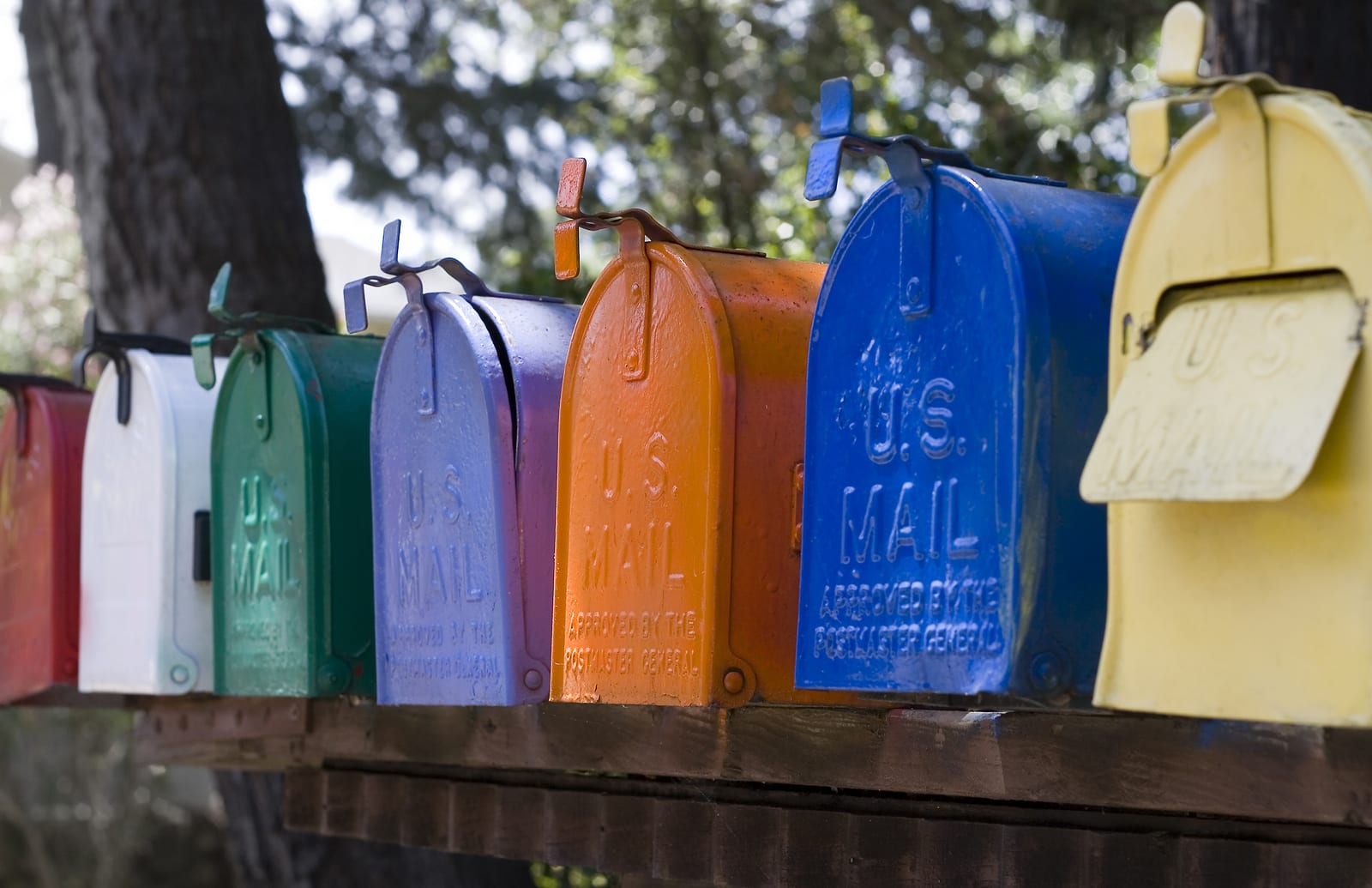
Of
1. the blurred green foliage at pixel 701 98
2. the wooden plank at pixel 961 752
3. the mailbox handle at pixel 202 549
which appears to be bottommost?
the wooden plank at pixel 961 752

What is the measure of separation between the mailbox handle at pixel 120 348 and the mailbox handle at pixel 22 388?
6.6 inches

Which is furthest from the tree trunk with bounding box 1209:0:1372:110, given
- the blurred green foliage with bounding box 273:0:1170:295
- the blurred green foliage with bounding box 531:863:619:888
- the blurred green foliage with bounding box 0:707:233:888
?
the blurred green foliage with bounding box 0:707:233:888

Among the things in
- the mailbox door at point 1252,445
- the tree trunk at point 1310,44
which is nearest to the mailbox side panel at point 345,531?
the mailbox door at point 1252,445

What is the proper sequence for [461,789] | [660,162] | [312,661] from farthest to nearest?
1. [660,162]
2. [461,789]
3. [312,661]

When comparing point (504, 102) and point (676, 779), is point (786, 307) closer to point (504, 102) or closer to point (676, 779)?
point (676, 779)

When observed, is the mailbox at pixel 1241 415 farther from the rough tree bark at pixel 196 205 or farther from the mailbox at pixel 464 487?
the rough tree bark at pixel 196 205

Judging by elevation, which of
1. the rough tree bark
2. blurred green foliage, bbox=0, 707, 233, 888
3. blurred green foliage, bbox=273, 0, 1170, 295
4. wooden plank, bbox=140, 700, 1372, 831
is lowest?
blurred green foliage, bbox=0, 707, 233, 888

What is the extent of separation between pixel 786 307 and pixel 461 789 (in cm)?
109

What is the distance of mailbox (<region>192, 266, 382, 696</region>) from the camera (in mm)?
2139

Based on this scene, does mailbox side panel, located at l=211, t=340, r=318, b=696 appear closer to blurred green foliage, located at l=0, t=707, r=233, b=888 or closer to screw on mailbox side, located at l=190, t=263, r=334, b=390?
screw on mailbox side, located at l=190, t=263, r=334, b=390

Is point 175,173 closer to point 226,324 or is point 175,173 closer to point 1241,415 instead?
point 226,324

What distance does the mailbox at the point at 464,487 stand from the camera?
6.00ft

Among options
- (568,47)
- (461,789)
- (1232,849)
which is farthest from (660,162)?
(1232,849)

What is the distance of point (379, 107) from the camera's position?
9688mm
